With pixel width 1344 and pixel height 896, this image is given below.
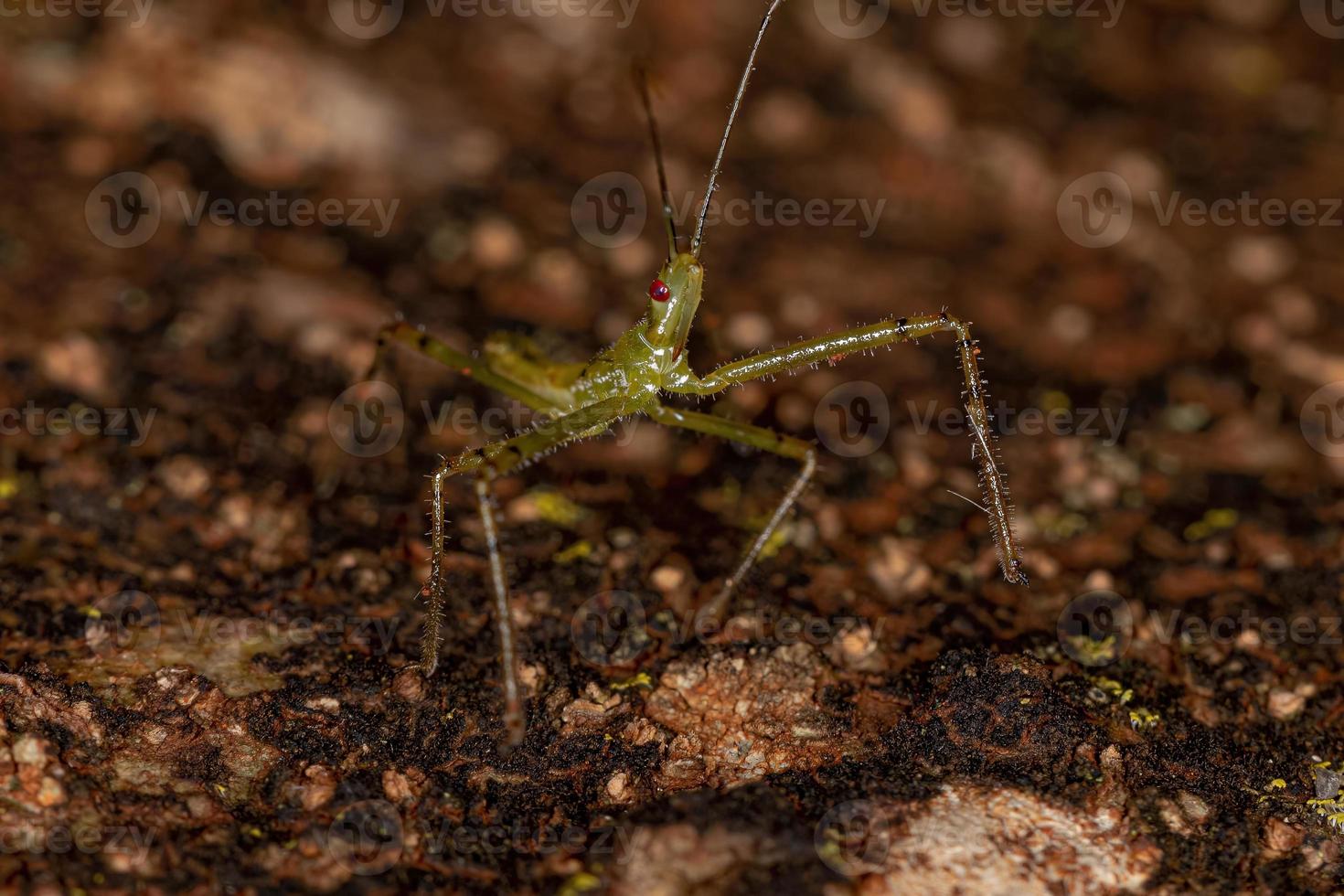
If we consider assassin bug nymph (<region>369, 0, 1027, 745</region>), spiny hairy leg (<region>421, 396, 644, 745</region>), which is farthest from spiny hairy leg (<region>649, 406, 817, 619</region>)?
spiny hairy leg (<region>421, 396, 644, 745</region>)

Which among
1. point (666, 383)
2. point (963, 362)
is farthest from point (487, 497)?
point (963, 362)

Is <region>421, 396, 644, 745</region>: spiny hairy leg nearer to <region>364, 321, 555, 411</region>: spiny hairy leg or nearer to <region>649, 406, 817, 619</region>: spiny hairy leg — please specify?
<region>649, 406, 817, 619</region>: spiny hairy leg

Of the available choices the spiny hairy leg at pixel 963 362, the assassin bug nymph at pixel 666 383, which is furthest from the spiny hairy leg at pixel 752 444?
the spiny hairy leg at pixel 963 362

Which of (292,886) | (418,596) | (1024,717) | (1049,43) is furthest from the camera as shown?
(1049,43)

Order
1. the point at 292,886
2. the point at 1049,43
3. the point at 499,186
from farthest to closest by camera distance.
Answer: the point at 1049,43 < the point at 499,186 < the point at 292,886

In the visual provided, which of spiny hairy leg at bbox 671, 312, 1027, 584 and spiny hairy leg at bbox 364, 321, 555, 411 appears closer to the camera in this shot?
spiny hairy leg at bbox 671, 312, 1027, 584

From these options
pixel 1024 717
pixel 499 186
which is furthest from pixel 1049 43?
pixel 1024 717

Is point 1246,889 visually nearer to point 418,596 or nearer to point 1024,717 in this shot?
point 1024,717

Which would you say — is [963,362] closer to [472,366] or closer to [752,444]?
[752,444]
